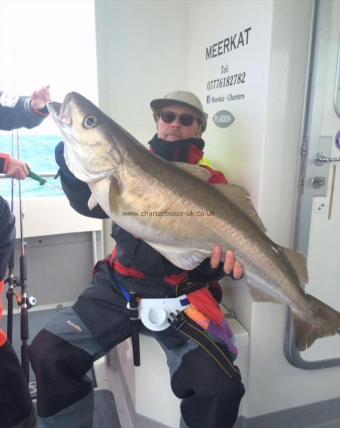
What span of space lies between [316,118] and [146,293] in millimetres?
1245

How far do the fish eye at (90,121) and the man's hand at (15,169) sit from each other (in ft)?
3.46

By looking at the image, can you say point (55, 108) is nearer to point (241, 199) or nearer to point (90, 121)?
point (90, 121)

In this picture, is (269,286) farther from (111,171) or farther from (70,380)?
(70,380)

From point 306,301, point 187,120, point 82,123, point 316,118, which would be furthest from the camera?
point 187,120

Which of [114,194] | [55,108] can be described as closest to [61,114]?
[55,108]

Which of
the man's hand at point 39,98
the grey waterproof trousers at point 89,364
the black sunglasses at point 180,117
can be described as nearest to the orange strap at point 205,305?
the grey waterproof trousers at point 89,364

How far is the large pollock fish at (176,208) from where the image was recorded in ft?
3.93

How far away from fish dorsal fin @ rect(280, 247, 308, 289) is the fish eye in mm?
940

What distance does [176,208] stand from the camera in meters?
1.25

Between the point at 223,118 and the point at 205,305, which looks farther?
the point at 223,118

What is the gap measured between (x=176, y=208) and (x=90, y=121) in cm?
46

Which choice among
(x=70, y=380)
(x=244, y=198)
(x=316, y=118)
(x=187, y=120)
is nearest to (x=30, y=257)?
(x=70, y=380)

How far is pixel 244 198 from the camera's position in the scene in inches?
54.2

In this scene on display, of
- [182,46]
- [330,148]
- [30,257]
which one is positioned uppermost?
[182,46]
